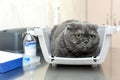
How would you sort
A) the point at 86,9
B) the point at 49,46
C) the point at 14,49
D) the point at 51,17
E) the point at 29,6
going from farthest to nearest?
the point at 86,9 → the point at 51,17 → the point at 29,6 → the point at 14,49 → the point at 49,46

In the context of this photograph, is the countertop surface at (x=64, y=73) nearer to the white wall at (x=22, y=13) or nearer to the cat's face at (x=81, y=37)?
the cat's face at (x=81, y=37)

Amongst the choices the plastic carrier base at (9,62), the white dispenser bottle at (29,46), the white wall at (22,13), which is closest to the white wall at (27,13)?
the white wall at (22,13)

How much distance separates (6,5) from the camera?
4.08ft

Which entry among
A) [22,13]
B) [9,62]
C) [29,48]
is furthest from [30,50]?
[22,13]

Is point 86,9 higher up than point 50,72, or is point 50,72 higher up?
point 86,9

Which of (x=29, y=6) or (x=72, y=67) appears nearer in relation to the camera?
(x=72, y=67)

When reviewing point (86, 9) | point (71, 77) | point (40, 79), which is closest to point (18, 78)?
point (40, 79)

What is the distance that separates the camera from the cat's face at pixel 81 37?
81 centimetres

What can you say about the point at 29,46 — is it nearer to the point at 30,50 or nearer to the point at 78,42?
the point at 30,50

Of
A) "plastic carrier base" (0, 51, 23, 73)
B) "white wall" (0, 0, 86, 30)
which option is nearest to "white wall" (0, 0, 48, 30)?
"white wall" (0, 0, 86, 30)

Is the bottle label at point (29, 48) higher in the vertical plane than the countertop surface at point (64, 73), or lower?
higher

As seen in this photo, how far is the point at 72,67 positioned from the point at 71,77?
149 millimetres

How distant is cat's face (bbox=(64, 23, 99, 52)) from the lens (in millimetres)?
812

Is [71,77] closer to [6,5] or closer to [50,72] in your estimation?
[50,72]
